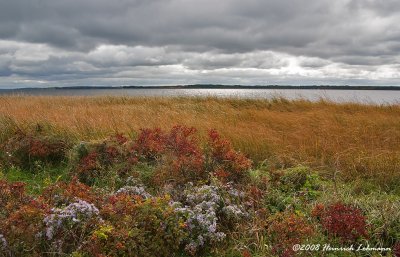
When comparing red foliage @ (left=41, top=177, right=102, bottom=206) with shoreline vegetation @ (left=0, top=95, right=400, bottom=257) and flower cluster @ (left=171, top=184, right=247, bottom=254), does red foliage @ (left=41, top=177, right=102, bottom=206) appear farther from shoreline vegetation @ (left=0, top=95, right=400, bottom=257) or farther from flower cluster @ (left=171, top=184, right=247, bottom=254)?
flower cluster @ (left=171, top=184, right=247, bottom=254)

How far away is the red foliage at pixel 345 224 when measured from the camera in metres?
3.64

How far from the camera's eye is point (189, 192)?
4449 mm

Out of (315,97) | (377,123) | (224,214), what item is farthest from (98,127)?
(315,97)

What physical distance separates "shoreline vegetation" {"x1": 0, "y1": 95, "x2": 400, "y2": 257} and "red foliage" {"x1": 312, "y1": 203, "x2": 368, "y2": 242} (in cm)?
1

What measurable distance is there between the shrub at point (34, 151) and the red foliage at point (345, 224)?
4923 mm

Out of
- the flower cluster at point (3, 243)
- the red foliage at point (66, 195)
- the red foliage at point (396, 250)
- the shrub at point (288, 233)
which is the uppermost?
the red foliage at point (66, 195)

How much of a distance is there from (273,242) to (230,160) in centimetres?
170

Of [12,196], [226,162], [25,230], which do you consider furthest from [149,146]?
[25,230]

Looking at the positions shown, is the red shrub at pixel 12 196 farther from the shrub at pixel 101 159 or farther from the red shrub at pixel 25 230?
the shrub at pixel 101 159

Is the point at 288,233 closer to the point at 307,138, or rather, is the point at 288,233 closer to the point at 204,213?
the point at 204,213

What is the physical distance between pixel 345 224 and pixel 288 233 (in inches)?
23.5

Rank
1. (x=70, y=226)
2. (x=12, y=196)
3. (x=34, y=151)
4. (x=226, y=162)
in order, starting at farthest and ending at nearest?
(x=34, y=151) < (x=226, y=162) < (x=12, y=196) < (x=70, y=226)

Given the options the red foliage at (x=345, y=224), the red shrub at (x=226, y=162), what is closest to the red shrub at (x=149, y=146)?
the red shrub at (x=226, y=162)

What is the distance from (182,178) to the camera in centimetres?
504
